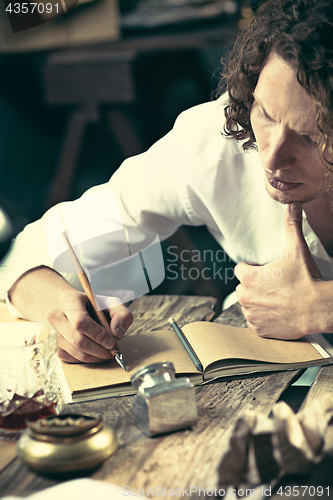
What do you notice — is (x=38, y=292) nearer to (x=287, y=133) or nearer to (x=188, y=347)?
(x=188, y=347)

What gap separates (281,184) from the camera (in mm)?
800

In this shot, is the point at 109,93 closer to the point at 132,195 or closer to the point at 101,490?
the point at 132,195

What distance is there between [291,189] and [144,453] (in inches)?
19.7

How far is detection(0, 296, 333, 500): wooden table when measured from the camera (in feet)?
1.43

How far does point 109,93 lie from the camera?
5.58ft

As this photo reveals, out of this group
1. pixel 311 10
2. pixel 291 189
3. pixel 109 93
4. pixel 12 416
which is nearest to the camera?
pixel 12 416

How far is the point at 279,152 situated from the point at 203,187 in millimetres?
315

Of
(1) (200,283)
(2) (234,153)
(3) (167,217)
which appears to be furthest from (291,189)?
(1) (200,283)

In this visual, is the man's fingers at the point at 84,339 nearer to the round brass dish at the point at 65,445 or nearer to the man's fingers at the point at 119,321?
the man's fingers at the point at 119,321

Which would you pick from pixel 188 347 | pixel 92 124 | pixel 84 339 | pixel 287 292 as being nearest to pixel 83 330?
pixel 84 339

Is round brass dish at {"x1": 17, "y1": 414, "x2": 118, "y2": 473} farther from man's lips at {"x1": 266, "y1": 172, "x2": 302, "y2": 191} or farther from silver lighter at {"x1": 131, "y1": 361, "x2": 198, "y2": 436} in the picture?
man's lips at {"x1": 266, "y1": 172, "x2": 302, "y2": 191}

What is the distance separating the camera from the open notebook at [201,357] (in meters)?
0.63

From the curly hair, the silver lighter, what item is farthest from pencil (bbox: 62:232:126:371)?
the curly hair

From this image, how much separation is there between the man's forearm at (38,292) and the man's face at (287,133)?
0.39 m
